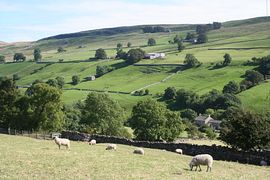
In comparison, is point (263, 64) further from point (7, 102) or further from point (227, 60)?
point (7, 102)

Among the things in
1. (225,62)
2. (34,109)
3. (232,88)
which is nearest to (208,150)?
(34,109)

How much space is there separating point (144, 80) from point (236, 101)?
51.5m

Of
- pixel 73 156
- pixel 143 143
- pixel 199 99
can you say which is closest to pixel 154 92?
pixel 199 99

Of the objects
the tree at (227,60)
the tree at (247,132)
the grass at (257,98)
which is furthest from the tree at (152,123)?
the tree at (227,60)

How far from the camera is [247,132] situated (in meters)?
50.2

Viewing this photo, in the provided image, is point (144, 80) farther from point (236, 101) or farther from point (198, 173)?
point (198, 173)

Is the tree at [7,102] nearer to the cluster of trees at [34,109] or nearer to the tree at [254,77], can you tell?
the cluster of trees at [34,109]

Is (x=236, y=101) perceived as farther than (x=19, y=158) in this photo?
Yes

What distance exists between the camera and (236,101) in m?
134

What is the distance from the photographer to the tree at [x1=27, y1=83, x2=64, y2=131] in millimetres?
68562

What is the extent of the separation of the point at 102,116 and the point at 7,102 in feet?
61.3

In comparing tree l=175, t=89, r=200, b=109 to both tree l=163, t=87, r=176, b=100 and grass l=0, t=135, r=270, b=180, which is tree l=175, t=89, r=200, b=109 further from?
grass l=0, t=135, r=270, b=180

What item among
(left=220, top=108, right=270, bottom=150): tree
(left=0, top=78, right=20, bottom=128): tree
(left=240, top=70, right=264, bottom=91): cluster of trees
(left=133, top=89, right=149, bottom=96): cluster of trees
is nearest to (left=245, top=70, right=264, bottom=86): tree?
(left=240, top=70, right=264, bottom=91): cluster of trees

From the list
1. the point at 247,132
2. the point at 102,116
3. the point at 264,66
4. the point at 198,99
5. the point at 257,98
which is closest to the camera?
the point at 247,132
